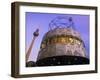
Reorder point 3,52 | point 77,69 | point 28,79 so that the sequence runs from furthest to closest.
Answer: point 77,69, point 28,79, point 3,52

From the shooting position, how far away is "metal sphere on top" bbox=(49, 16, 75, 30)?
76.8 inches

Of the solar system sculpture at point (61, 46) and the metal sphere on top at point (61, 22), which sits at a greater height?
the metal sphere on top at point (61, 22)

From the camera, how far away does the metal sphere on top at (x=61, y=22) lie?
1.95 metres

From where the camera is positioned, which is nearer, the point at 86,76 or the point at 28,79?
the point at 28,79

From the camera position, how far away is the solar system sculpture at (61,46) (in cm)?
192

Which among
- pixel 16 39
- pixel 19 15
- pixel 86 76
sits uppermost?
pixel 19 15

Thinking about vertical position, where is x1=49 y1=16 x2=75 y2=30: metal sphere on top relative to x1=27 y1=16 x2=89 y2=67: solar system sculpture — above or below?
above

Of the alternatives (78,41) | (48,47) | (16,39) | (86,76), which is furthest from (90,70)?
(16,39)

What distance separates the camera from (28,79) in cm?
188

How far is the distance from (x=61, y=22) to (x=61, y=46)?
0.19 meters

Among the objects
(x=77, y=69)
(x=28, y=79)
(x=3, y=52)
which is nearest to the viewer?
(x=3, y=52)

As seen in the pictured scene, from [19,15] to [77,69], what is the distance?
646 millimetres

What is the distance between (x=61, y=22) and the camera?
198 cm

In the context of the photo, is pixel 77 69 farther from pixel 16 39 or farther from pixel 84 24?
pixel 16 39
